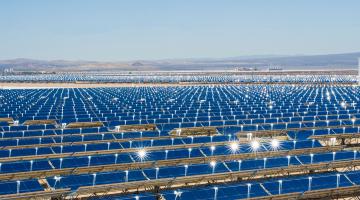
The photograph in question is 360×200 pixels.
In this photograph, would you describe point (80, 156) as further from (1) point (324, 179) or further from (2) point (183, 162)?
(1) point (324, 179)

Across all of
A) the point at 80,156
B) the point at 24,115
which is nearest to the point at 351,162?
the point at 80,156

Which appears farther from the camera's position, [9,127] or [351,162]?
[9,127]

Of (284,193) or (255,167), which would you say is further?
(255,167)

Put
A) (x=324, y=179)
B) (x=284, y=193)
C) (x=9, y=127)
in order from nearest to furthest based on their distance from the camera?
(x=284, y=193)
(x=324, y=179)
(x=9, y=127)

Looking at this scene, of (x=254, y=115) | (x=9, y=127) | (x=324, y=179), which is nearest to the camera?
(x=324, y=179)

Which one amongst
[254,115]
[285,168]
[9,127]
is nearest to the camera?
[285,168]

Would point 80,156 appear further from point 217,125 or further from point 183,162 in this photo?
point 217,125

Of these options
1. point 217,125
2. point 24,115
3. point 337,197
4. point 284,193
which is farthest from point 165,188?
point 24,115

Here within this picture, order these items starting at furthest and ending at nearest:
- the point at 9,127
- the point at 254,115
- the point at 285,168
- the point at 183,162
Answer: the point at 254,115
the point at 9,127
the point at 183,162
the point at 285,168
